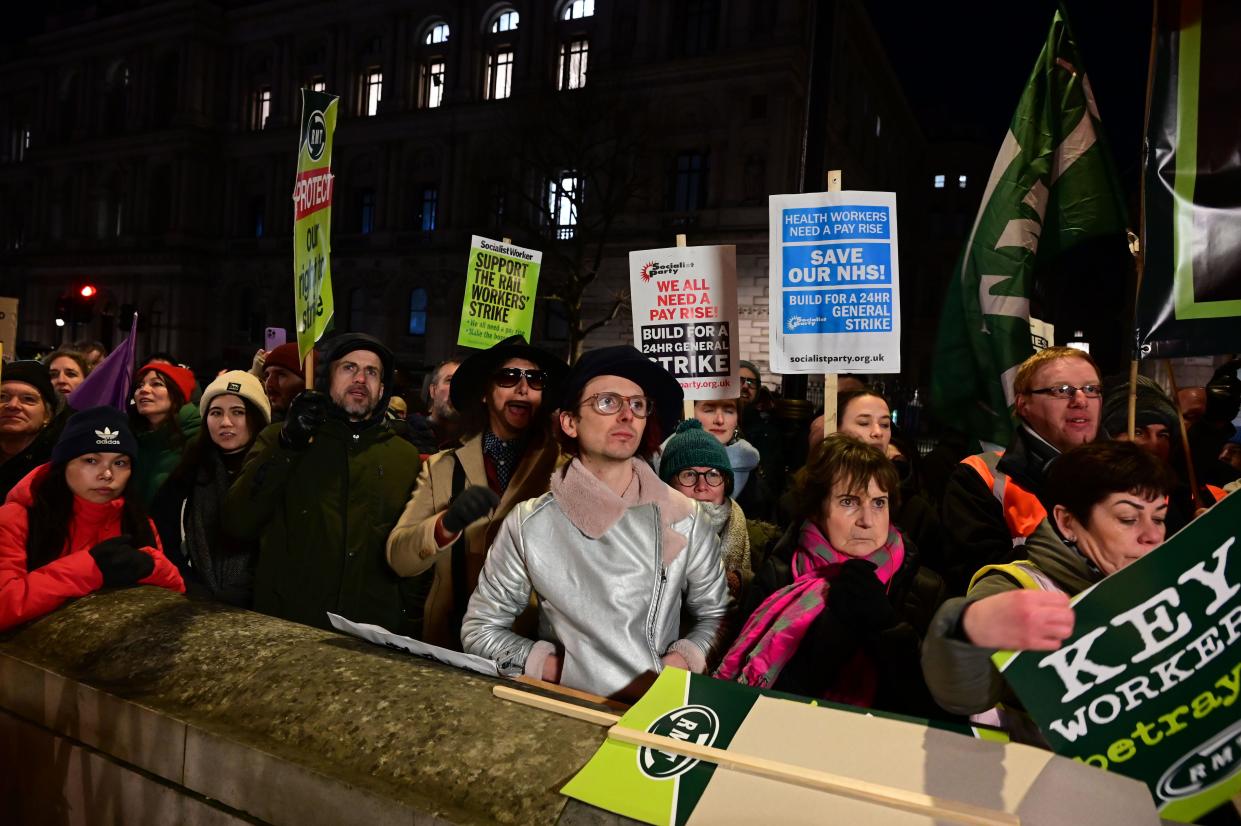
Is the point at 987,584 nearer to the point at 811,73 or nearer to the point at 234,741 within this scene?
the point at 234,741

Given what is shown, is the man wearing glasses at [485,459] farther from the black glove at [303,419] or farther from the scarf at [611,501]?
the scarf at [611,501]

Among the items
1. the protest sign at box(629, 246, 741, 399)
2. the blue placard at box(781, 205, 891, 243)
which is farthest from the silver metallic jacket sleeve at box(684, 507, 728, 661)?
the blue placard at box(781, 205, 891, 243)

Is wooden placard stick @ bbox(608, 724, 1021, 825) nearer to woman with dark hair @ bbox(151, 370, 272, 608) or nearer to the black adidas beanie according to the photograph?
the black adidas beanie

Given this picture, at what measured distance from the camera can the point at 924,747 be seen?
1.50 m

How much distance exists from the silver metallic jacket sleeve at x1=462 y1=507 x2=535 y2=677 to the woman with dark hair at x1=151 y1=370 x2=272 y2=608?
1760 millimetres

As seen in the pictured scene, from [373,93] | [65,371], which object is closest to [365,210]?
[373,93]

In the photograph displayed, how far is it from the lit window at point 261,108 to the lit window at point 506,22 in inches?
530

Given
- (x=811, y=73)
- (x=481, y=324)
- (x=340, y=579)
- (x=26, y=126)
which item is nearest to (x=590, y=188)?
(x=481, y=324)

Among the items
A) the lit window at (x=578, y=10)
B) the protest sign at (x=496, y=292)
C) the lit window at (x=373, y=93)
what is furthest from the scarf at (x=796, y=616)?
the lit window at (x=373, y=93)

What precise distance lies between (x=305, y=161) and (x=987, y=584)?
383 centimetres

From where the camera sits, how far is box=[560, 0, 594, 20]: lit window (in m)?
33.9

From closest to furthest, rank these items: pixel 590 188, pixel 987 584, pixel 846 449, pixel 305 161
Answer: pixel 987 584
pixel 846 449
pixel 305 161
pixel 590 188

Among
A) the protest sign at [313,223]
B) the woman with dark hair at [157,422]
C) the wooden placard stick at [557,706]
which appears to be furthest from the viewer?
the woman with dark hair at [157,422]

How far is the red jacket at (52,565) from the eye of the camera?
2.46 metres
